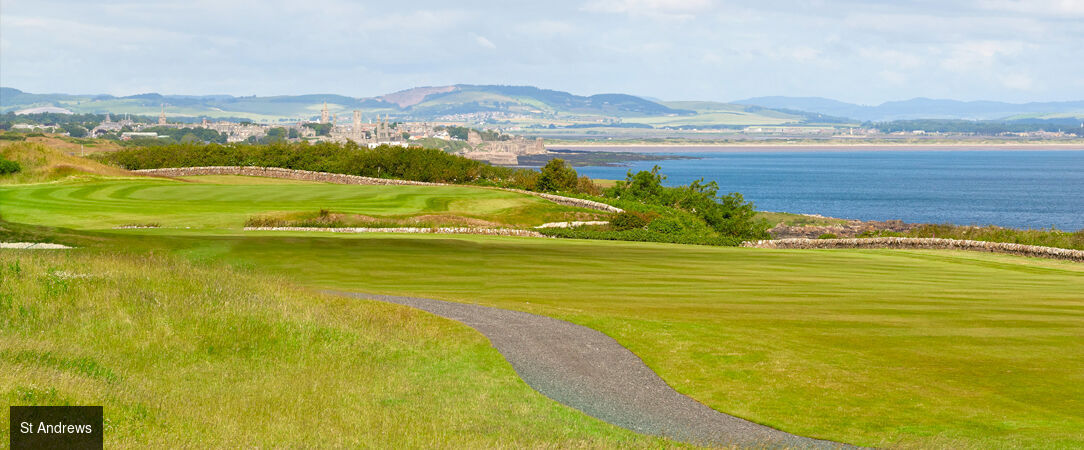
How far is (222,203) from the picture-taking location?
6128 centimetres

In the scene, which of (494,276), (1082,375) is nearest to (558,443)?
(1082,375)

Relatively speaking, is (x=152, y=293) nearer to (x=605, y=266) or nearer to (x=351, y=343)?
(x=351, y=343)

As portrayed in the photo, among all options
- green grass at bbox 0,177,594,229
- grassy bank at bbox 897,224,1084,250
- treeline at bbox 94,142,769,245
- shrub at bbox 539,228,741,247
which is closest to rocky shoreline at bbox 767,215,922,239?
treeline at bbox 94,142,769,245

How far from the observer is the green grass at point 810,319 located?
14.3 meters

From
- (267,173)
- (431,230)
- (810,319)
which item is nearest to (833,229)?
(431,230)

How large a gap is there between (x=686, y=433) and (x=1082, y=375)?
303 inches

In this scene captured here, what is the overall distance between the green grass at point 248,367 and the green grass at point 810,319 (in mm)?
3672

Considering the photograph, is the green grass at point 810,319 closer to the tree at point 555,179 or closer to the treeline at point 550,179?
the treeline at point 550,179

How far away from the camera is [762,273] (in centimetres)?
3081

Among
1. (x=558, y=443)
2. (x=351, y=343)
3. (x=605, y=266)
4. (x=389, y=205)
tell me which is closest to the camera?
(x=558, y=443)

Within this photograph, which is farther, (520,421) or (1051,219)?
(1051,219)

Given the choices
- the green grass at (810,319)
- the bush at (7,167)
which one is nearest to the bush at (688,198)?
the green grass at (810,319)

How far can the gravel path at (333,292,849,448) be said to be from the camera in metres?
13.7

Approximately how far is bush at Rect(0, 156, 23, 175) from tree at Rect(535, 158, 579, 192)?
44.6 meters
